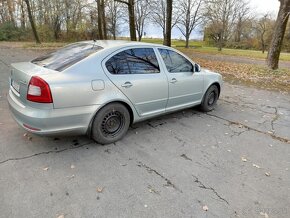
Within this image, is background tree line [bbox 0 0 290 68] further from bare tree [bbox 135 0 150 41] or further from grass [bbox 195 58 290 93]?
grass [bbox 195 58 290 93]

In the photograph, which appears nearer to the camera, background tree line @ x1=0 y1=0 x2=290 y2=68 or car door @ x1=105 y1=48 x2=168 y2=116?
car door @ x1=105 y1=48 x2=168 y2=116

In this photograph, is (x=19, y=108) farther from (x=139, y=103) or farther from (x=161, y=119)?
(x=161, y=119)

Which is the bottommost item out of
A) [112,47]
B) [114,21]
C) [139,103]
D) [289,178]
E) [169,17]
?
[289,178]

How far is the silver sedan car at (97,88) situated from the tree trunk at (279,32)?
8.62 m

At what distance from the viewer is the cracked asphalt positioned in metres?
2.45

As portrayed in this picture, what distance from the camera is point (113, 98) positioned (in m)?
3.48

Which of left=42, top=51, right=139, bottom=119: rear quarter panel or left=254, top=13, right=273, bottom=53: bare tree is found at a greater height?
left=254, top=13, right=273, bottom=53: bare tree

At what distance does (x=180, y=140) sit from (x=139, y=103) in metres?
0.97

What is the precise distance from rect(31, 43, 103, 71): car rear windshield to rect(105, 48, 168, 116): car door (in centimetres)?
40

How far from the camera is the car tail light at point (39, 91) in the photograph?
2902 millimetres

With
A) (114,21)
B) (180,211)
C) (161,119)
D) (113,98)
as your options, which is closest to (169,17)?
(161,119)

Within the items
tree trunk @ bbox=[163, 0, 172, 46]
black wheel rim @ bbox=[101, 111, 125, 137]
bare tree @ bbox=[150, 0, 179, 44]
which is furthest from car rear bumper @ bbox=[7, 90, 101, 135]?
bare tree @ bbox=[150, 0, 179, 44]

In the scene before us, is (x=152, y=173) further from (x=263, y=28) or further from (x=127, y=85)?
(x=263, y=28)

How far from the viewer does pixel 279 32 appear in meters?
10.8
